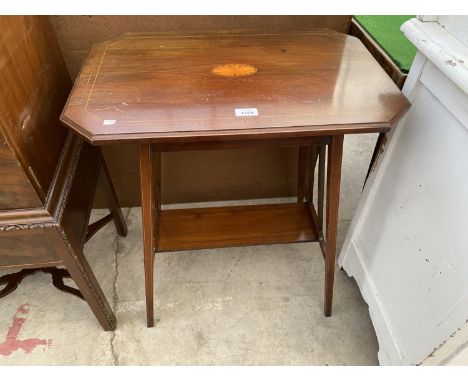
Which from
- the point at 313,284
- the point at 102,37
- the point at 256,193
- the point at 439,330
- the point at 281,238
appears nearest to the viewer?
the point at 439,330

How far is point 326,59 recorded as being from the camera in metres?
1.18

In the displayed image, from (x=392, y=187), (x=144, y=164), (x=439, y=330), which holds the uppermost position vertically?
(x=144, y=164)

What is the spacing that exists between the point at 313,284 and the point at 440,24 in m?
1.11

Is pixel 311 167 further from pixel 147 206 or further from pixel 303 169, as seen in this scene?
pixel 147 206

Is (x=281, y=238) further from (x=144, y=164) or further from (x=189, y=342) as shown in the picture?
(x=144, y=164)

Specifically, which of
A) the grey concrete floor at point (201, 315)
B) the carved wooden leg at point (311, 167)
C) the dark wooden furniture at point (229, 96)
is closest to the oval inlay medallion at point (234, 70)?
the dark wooden furniture at point (229, 96)

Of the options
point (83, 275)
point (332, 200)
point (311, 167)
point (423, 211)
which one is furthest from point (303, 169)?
point (83, 275)

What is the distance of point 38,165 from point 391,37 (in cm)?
129

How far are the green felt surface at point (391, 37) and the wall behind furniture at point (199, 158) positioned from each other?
10cm

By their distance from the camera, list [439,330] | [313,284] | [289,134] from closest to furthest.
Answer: [289,134] < [439,330] < [313,284]

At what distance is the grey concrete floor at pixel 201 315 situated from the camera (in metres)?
1.46

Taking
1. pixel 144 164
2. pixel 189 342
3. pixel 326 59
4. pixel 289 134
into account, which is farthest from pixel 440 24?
pixel 189 342

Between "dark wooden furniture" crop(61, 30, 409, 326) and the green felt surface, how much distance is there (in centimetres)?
15

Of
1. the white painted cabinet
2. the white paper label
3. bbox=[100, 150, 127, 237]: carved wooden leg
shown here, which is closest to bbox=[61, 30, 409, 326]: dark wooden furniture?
the white paper label
